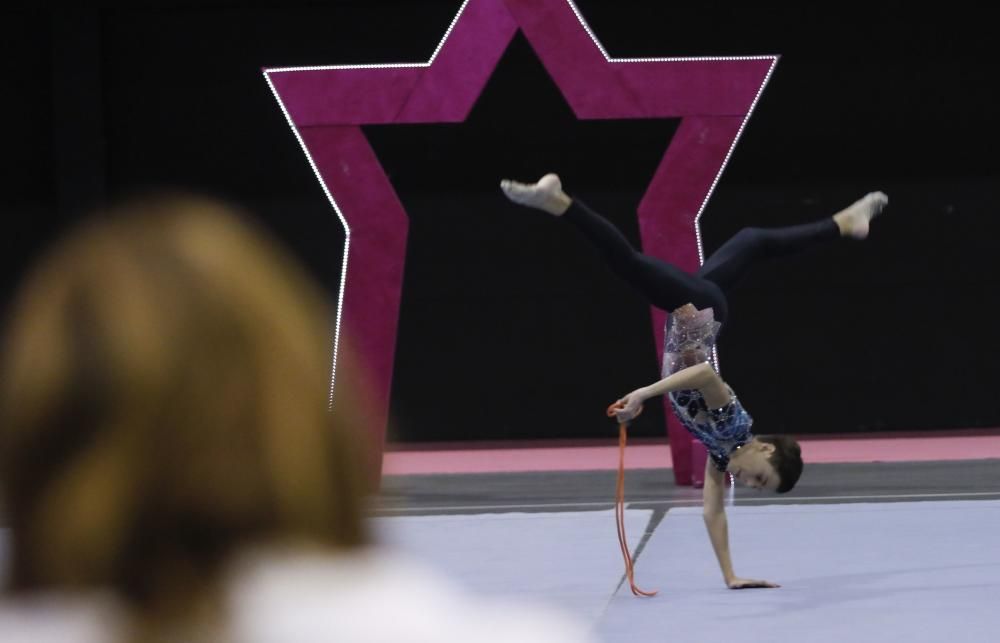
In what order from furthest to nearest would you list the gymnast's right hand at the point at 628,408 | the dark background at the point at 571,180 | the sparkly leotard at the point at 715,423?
1. the dark background at the point at 571,180
2. the sparkly leotard at the point at 715,423
3. the gymnast's right hand at the point at 628,408

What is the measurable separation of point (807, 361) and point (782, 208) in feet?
3.74

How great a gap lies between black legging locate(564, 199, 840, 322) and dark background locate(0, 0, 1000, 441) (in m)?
5.20

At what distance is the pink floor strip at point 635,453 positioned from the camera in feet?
32.3

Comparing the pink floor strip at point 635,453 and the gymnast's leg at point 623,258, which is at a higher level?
the gymnast's leg at point 623,258

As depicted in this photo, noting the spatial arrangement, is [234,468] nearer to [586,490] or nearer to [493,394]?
[586,490]

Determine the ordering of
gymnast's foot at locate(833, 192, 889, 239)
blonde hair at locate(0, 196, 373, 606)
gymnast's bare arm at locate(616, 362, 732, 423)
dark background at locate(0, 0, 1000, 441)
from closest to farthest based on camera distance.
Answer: blonde hair at locate(0, 196, 373, 606), gymnast's bare arm at locate(616, 362, 732, 423), gymnast's foot at locate(833, 192, 889, 239), dark background at locate(0, 0, 1000, 441)

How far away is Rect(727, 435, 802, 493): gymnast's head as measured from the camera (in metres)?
5.12

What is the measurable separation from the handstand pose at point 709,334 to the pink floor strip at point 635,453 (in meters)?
3.71

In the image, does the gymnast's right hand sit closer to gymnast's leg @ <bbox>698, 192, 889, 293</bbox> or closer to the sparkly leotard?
the sparkly leotard

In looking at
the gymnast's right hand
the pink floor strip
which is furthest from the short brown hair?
the pink floor strip

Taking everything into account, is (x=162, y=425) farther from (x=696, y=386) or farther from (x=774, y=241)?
(x=774, y=241)

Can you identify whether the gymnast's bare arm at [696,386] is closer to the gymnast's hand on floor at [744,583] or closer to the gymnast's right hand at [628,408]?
the gymnast's right hand at [628,408]

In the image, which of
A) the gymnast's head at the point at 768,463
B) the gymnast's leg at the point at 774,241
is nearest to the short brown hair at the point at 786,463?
the gymnast's head at the point at 768,463

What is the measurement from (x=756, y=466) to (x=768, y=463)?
0.14 feet
